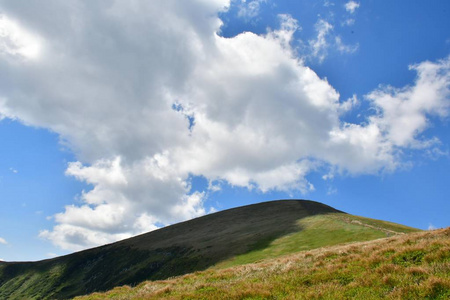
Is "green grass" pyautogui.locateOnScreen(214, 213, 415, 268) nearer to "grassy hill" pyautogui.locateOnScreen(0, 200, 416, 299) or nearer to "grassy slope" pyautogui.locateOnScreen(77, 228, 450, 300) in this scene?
→ "grassy hill" pyautogui.locateOnScreen(0, 200, 416, 299)

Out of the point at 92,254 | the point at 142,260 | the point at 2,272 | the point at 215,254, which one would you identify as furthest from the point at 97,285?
the point at 2,272

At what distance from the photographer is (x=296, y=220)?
236 feet

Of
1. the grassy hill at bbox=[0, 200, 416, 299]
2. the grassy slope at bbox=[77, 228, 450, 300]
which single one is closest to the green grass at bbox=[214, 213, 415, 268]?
the grassy hill at bbox=[0, 200, 416, 299]

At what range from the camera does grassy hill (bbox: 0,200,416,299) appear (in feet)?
165

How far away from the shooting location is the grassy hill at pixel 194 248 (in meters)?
50.2

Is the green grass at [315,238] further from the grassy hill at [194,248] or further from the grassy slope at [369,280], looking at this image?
the grassy slope at [369,280]

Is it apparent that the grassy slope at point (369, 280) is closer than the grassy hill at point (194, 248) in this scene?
Yes

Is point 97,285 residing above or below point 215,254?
below

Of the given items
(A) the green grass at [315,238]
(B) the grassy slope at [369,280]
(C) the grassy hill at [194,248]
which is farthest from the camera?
(C) the grassy hill at [194,248]

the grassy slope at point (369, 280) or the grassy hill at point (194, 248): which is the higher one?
the grassy hill at point (194, 248)

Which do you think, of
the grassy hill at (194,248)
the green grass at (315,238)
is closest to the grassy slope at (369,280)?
the green grass at (315,238)

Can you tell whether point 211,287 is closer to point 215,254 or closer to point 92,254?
point 215,254

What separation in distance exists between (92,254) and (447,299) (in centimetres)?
11525

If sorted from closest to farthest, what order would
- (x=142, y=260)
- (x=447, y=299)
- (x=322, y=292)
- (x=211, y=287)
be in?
(x=447, y=299)
(x=322, y=292)
(x=211, y=287)
(x=142, y=260)
